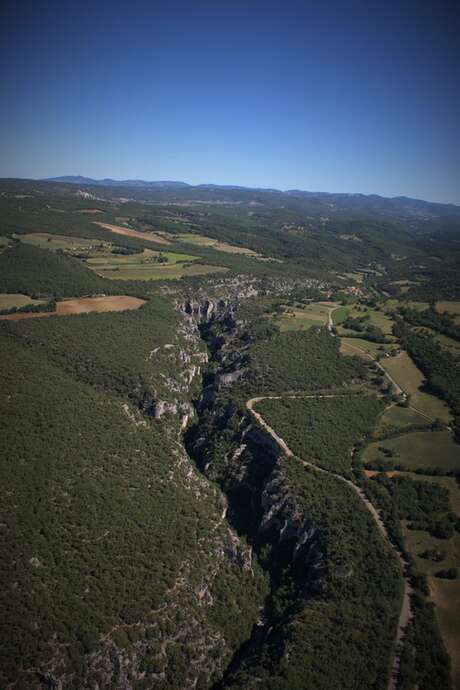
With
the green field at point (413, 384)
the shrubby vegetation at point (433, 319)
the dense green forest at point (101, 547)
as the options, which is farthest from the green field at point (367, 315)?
the dense green forest at point (101, 547)

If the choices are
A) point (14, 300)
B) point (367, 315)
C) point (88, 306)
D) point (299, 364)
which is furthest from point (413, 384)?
point (14, 300)

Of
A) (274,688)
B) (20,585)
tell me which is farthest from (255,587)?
(20,585)

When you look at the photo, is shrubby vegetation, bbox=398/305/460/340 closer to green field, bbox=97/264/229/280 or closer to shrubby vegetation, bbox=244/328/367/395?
shrubby vegetation, bbox=244/328/367/395

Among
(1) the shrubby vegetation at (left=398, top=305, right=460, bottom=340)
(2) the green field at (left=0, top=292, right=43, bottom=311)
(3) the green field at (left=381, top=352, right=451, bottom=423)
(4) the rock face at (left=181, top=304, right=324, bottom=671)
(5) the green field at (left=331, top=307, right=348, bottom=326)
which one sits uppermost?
(2) the green field at (left=0, top=292, right=43, bottom=311)

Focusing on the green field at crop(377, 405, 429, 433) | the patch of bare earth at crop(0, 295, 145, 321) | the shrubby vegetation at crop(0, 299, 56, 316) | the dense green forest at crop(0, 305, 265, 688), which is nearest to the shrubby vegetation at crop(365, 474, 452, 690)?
the green field at crop(377, 405, 429, 433)

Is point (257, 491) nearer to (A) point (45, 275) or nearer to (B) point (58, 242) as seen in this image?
(A) point (45, 275)

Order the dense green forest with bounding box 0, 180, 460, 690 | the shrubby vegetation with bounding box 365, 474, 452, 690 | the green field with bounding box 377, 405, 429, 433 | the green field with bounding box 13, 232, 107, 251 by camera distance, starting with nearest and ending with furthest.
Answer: the shrubby vegetation with bounding box 365, 474, 452, 690
the dense green forest with bounding box 0, 180, 460, 690
the green field with bounding box 377, 405, 429, 433
the green field with bounding box 13, 232, 107, 251

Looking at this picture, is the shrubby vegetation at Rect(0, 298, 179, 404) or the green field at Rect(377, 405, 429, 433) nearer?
the green field at Rect(377, 405, 429, 433)
